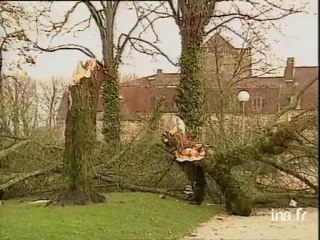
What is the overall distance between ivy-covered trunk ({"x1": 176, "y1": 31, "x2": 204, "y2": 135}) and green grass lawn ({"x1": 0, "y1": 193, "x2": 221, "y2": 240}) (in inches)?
127

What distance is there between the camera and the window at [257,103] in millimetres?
13439

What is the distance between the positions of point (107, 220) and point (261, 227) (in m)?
2.00

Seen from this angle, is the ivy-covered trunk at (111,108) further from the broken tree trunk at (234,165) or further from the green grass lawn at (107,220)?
the broken tree trunk at (234,165)

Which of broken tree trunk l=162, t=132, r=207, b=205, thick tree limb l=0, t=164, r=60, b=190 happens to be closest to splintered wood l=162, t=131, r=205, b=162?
broken tree trunk l=162, t=132, r=207, b=205

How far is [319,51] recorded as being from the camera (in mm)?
1649

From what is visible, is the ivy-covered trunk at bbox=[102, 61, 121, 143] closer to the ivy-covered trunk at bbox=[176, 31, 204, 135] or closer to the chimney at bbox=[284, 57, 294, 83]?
the ivy-covered trunk at bbox=[176, 31, 204, 135]

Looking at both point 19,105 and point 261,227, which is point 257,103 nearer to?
point 19,105

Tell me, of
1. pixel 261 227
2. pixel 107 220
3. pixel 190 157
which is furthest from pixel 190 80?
pixel 107 220

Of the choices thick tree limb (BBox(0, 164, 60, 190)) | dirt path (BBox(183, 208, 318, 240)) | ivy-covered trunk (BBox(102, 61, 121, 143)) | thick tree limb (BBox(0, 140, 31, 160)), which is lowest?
dirt path (BBox(183, 208, 318, 240))

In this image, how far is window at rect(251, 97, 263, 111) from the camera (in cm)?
1344

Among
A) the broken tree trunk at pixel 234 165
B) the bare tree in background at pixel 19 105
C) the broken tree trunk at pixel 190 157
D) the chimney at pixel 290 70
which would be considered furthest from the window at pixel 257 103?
the bare tree in background at pixel 19 105

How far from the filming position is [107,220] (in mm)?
7430

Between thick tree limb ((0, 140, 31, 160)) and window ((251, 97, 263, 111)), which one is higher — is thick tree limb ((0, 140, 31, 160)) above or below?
below

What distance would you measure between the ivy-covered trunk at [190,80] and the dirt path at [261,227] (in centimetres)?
370
